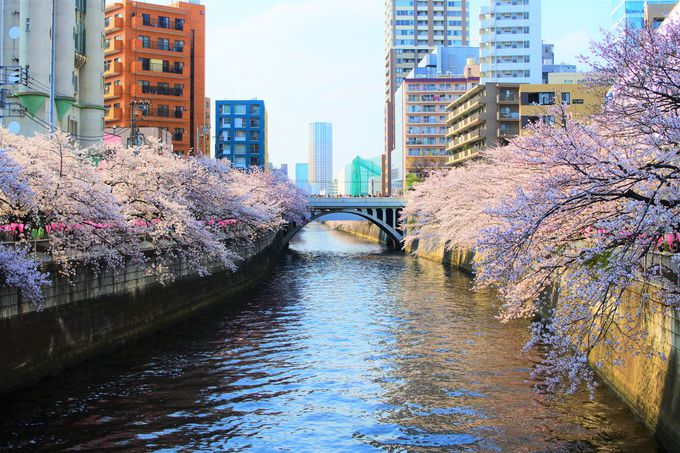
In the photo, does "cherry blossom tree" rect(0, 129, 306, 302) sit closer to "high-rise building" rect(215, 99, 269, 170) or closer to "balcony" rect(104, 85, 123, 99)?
"balcony" rect(104, 85, 123, 99)

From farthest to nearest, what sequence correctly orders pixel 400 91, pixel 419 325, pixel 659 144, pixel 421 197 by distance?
pixel 400 91 → pixel 421 197 → pixel 419 325 → pixel 659 144

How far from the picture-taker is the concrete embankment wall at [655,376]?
14.1 metres

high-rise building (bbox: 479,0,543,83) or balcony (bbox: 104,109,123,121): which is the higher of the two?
high-rise building (bbox: 479,0,543,83)

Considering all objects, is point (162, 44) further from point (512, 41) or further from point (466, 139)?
point (512, 41)

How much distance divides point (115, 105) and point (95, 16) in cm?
3148

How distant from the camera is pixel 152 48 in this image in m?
80.1

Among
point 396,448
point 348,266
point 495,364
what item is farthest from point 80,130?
point 396,448

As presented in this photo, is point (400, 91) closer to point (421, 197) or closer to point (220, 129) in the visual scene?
point (220, 129)

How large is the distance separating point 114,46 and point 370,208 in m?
34.8

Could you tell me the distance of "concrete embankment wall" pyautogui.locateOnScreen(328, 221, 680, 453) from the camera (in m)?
14.1

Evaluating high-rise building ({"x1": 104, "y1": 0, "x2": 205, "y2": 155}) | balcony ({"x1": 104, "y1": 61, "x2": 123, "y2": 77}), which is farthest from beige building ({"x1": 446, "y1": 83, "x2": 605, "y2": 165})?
balcony ({"x1": 104, "y1": 61, "x2": 123, "y2": 77})

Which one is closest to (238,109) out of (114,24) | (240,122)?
(240,122)

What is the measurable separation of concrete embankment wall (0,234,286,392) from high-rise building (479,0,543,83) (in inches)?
2908

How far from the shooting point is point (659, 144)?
1283 centimetres
